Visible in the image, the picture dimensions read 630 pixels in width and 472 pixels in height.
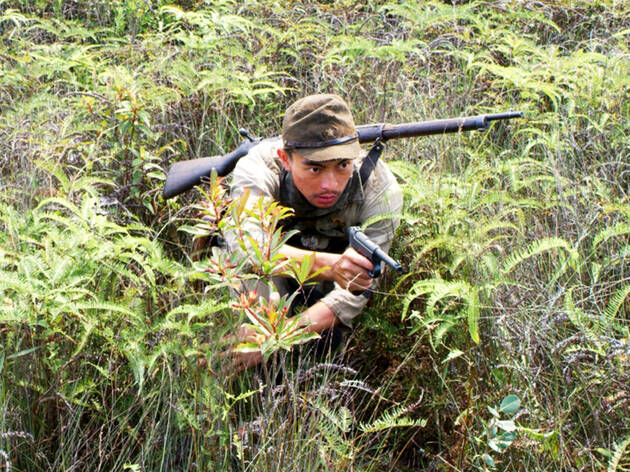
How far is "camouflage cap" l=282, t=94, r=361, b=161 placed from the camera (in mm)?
3389

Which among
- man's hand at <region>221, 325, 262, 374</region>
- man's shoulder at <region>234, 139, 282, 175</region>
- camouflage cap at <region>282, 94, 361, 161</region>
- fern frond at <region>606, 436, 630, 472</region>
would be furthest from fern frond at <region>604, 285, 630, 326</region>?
man's shoulder at <region>234, 139, 282, 175</region>

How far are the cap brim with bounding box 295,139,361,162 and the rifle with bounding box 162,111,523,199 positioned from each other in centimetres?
45

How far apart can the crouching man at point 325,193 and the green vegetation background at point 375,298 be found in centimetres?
17

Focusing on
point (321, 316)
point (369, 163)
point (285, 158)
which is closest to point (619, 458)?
point (321, 316)

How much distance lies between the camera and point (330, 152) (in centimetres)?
337

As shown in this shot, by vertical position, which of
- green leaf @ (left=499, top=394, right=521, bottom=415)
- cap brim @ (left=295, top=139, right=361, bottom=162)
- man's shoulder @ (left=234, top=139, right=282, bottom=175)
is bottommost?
green leaf @ (left=499, top=394, right=521, bottom=415)

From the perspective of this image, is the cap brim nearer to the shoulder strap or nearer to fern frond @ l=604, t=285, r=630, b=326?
the shoulder strap

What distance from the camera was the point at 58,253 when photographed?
131 inches

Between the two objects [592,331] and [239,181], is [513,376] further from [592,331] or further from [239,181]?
[239,181]

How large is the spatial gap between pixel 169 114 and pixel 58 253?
193 cm

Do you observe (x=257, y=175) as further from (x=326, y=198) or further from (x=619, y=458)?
(x=619, y=458)

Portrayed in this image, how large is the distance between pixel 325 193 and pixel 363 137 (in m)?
0.56

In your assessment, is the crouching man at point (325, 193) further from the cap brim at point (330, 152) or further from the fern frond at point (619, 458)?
the fern frond at point (619, 458)

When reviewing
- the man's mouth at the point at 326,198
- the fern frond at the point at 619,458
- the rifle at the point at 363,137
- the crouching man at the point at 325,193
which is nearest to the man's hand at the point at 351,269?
the crouching man at the point at 325,193
